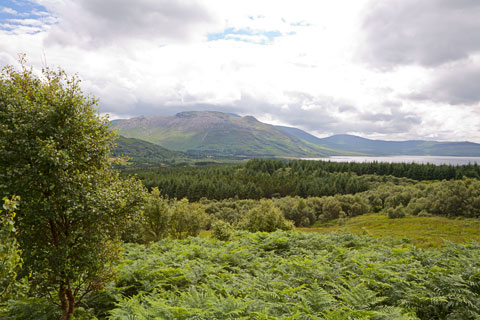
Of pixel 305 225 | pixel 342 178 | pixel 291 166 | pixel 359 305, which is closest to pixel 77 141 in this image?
pixel 359 305

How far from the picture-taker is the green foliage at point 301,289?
8461mm

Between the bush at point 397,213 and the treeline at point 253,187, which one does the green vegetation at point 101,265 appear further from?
the treeline at point 253,187

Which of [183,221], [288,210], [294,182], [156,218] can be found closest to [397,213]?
[288,210]

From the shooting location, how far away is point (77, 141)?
9641 mm

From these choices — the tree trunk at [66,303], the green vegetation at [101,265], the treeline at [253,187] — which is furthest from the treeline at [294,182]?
the tree trunk at [66,303]

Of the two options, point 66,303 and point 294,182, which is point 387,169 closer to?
point 294,182

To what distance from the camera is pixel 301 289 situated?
449 inches

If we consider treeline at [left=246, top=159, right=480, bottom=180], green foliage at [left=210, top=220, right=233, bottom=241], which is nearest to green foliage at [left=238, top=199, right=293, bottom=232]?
green foliage at [left=210, top=220, right=233, bottom=241]

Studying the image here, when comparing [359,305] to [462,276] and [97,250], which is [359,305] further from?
[97,250]

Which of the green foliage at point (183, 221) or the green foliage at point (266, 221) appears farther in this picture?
the green foliage at point (183, 221)

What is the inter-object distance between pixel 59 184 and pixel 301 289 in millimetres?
11252

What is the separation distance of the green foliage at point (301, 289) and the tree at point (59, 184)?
269 centimetres

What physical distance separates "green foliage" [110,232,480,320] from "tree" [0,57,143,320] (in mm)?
2693

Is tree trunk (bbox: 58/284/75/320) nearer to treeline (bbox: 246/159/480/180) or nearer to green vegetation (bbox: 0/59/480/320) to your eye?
green vegetation (bbox: 0/59/480/320)
